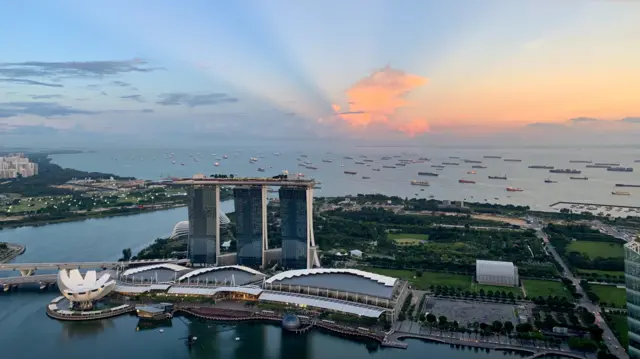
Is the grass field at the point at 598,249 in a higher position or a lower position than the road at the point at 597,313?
higher

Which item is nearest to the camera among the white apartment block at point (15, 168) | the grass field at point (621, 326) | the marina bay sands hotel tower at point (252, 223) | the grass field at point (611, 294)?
the grass field at point (621, 326)

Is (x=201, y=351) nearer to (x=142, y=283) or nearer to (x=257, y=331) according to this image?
(x=257, y=331)

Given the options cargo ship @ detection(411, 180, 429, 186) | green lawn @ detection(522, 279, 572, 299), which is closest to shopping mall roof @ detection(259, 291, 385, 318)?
green lawn @ detection(522, 279, 572, 299)

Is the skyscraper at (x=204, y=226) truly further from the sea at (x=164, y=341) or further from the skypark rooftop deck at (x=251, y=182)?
the sea at (x=164, y=341)

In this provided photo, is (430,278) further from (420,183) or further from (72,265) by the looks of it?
(420,183)

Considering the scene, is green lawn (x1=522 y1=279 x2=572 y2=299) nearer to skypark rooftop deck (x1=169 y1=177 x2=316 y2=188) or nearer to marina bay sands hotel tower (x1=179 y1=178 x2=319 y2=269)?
marina bay sands hotel tower (x1=179 y1=178 x2=319 y2=269)

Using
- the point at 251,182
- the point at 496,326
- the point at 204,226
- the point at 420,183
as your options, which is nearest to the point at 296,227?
the point at 251,182

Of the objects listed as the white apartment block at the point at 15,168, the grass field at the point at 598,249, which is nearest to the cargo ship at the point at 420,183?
the grass field at the point at 598,249
